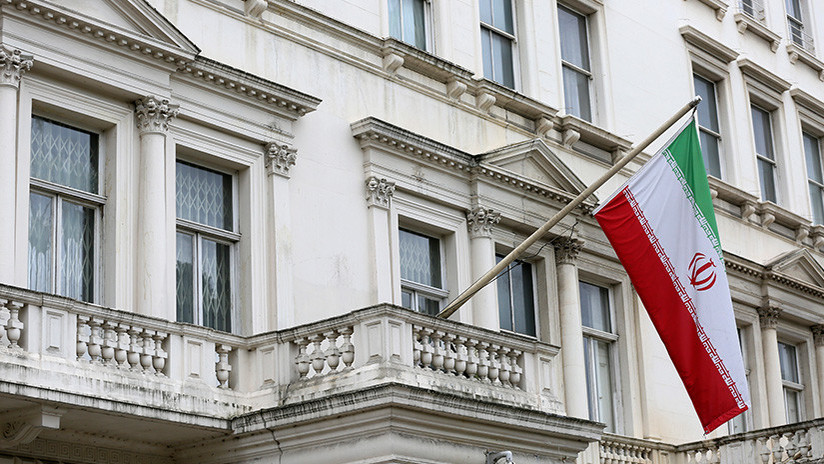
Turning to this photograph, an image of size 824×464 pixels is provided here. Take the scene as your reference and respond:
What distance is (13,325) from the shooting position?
12070 millimetres

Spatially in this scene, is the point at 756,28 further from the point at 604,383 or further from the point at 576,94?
the point at 604,383

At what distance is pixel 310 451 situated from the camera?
13039 mm

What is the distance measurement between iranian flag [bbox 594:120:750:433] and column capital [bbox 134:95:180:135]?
466 cm

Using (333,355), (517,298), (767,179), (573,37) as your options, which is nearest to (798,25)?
(767,179)

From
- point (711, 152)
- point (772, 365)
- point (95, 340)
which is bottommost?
point (95, 340)

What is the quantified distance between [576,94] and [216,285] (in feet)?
26.0

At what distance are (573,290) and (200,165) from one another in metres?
6.16

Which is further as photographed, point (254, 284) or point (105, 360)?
point (254, 284)

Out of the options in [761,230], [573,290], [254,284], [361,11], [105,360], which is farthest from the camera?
[761,230]

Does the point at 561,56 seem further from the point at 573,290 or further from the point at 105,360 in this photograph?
the point at 105,360

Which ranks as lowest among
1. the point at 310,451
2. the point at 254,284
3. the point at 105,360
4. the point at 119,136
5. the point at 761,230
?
the point at 310,451

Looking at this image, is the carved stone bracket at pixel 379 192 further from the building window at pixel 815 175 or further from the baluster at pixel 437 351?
the building window at pixel 815 175

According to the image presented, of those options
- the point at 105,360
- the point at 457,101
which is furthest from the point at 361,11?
the point at 105,360

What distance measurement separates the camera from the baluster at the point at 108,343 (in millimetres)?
12844
